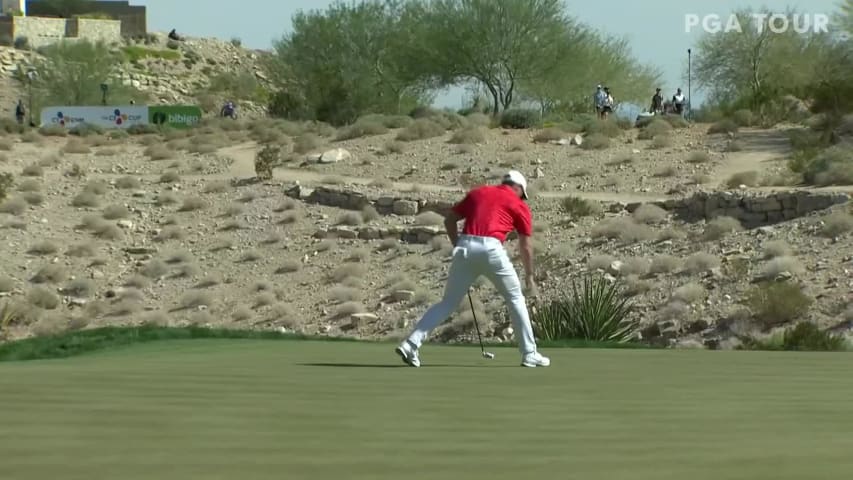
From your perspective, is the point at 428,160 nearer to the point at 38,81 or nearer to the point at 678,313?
the point at 678,313

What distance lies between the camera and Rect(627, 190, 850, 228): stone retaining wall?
38969 mm

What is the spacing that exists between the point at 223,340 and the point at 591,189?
3162 cm

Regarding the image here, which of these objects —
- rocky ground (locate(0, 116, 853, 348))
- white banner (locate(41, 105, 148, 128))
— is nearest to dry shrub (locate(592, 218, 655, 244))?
rocky ground (locate(0, 116, 853, 348))

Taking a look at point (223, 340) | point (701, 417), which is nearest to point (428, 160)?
point (223, 340)

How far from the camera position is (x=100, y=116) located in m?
79.1

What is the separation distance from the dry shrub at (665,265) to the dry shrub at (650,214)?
16.5ft

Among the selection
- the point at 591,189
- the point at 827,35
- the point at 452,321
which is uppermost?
the point at 827,35

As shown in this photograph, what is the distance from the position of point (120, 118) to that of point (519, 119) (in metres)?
25.9

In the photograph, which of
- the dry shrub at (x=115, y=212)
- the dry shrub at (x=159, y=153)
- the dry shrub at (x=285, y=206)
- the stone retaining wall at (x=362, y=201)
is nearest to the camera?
the stone retaining wall at (x=362, y=201)

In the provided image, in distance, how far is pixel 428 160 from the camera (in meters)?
57.1

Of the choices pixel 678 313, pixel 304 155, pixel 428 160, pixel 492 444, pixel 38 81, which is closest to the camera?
pixel 492 444

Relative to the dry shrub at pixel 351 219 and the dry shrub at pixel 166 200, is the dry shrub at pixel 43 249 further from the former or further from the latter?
the dry shrub at pixel 351 219

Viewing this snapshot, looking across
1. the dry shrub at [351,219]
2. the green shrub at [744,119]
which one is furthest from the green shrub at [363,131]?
the dry shrub at [351,219]

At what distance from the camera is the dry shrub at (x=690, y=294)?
32.5 meters
